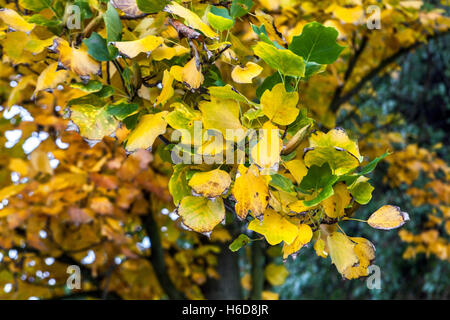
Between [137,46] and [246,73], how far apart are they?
0.51ft

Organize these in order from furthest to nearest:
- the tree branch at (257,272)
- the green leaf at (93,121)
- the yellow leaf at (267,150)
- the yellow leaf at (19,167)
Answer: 1. the tree branch at (257,272)
2. the yellow leaf at (19,167)
3. the green leaf at (93,121)
4. the yellow leaf at (267,150)

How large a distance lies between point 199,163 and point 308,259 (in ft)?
13.9

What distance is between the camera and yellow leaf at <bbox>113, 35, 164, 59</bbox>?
566mm

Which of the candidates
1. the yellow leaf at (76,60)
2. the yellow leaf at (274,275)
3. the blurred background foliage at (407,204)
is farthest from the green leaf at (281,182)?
the blurred background foliage at (407,204)

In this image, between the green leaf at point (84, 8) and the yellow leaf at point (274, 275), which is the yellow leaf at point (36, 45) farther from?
the yellow leaf at point (274, 275)

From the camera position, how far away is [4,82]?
1.81 meters

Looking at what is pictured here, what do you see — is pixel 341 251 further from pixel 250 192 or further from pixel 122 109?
pixel 122 109

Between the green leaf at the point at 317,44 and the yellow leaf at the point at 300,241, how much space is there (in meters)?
0.23

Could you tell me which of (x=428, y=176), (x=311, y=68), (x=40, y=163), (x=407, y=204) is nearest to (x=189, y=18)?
(x=311, y=68)

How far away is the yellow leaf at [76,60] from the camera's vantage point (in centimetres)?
62

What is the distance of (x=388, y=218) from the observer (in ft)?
1.88
